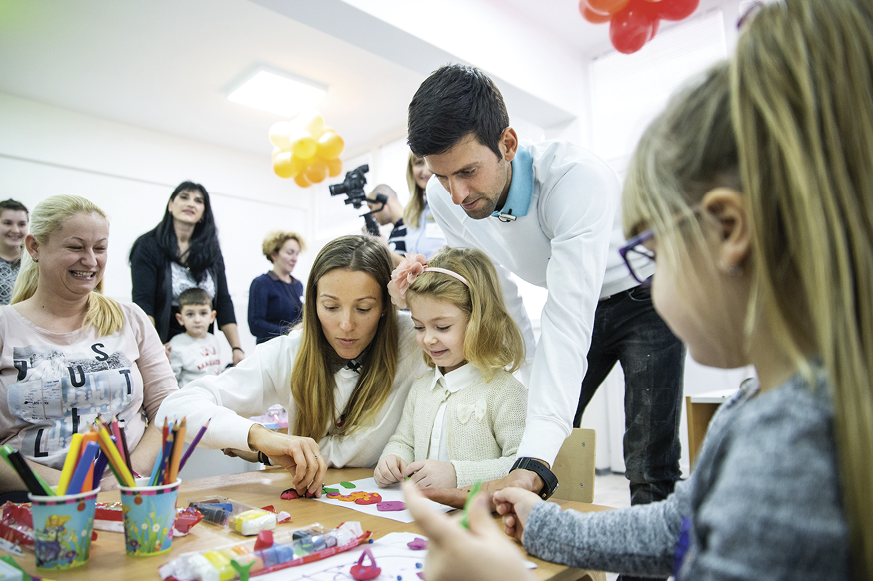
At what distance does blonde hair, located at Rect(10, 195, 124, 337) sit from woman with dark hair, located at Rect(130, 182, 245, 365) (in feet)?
4.12

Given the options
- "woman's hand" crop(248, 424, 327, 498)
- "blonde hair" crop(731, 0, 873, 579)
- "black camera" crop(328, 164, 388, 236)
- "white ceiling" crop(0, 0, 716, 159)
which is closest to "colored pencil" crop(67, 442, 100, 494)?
"woman's hand" crop(248, 424, 327, 498)

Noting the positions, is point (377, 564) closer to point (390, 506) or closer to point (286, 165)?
point (390, 506)

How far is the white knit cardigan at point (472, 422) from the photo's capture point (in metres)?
1.20

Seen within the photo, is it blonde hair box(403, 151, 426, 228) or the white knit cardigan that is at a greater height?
blonde hair box(403, 151, 426, 228)

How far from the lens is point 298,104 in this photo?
14.7ft

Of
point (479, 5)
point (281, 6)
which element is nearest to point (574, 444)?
point (281, 6)

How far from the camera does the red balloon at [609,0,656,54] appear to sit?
245cm

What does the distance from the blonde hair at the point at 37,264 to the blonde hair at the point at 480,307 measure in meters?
0.77

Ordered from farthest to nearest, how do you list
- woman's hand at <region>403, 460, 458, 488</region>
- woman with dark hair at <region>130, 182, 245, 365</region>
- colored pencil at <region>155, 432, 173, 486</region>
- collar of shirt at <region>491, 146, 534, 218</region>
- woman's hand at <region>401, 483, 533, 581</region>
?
woman with dark hair at <region>130, 182, 245, 365</region>, collar of shirt at <region>491, 146, 534, 218</region>, woman's hand at <region>403, 460, 458, 488</region>, colored pencil at <region>155, 432, 173, 486</region>, woman's hand at <region>401, 483, 533, 581</region>

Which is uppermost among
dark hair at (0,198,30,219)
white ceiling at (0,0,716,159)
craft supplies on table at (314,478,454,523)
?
white ceiling at (0,0,716,159)

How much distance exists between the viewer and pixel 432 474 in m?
1.04

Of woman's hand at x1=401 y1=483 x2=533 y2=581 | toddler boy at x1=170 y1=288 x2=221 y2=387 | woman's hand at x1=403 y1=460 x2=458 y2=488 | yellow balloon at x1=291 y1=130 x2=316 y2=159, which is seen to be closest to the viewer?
woman's hand at x1=401 y1=483 x2=533 y2=581

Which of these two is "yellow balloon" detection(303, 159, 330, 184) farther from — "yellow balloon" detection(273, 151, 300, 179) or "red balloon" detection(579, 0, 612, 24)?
"red balloon" detection(579, 0, 612, 24)

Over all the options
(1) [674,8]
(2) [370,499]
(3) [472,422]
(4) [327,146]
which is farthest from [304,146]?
(2) [370,499]
